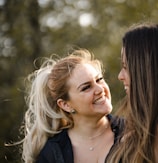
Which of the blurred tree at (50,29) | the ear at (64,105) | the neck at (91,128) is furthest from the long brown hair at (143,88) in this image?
the blurred tree at (50,29)

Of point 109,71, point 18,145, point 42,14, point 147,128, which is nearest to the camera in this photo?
point 147,128

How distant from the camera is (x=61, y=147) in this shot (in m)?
3.23

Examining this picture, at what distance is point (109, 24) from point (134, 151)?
26.6 ft

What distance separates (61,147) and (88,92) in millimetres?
380

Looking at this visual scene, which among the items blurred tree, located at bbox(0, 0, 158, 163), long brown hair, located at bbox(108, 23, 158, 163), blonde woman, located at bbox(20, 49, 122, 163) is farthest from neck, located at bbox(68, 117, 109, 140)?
blurred tree, located at bbox(0, 0, 158, 163)

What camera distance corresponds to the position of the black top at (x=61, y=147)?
3.16m

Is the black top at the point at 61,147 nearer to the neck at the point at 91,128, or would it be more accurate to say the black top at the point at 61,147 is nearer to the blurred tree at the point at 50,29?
the neck at the point at 91,128

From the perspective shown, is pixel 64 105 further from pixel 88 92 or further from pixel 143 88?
pixel 143 88

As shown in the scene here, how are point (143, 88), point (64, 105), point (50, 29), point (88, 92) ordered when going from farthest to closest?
point (50, 29) → point (64, 105) → point (88, 92) → point (143, 88)

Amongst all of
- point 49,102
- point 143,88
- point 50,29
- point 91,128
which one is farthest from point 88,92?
point 50,29

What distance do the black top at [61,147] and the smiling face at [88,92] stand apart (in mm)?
119

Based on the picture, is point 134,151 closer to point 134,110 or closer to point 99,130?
point 134,110

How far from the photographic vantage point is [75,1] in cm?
1029

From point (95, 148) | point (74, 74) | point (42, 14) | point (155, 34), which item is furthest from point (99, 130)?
point (42, 14)
